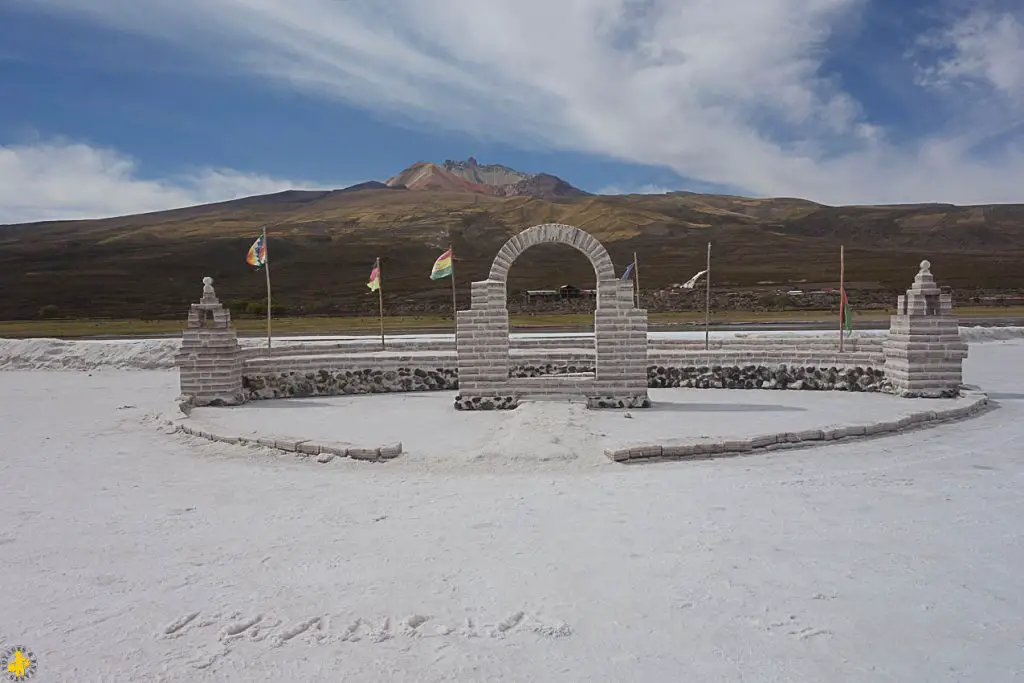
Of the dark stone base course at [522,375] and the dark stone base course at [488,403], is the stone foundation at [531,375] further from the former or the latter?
the dark stone base course at [488,403]

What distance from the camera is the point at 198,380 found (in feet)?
39.7

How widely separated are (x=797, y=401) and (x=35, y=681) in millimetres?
10457

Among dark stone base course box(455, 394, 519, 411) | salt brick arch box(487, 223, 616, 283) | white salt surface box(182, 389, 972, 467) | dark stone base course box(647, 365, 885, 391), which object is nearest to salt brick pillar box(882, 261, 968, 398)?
white salt surface box(182, 389, 972, 467)

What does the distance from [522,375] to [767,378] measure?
442 centimetres

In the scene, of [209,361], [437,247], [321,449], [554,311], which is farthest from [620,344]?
[437,247]

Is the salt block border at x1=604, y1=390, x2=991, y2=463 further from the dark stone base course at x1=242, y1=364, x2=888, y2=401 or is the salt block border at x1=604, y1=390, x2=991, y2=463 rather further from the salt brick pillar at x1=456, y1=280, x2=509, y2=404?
the salt brick pillar at x1=456, y1=280, x2=509, y2=404

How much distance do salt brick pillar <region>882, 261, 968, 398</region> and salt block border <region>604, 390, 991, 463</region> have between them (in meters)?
2.54

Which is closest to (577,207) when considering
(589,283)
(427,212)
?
(427,212)

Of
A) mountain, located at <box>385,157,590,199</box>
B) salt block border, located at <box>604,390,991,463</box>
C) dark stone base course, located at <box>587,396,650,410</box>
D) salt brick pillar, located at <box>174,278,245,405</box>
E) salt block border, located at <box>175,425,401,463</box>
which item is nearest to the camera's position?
salt block border, located at <box>604,390,991,463</box>

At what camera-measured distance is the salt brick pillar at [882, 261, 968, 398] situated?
11.1 meters

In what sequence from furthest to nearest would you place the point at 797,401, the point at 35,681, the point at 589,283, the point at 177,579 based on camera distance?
the point at 589,283 → the point at 797,401 → the point at 177,579 → the point at 35,681

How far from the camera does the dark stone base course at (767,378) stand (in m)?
12.4

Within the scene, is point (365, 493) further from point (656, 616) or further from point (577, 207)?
point (577, 207)

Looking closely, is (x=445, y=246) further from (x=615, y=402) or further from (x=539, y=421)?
(x=539, y=421)
